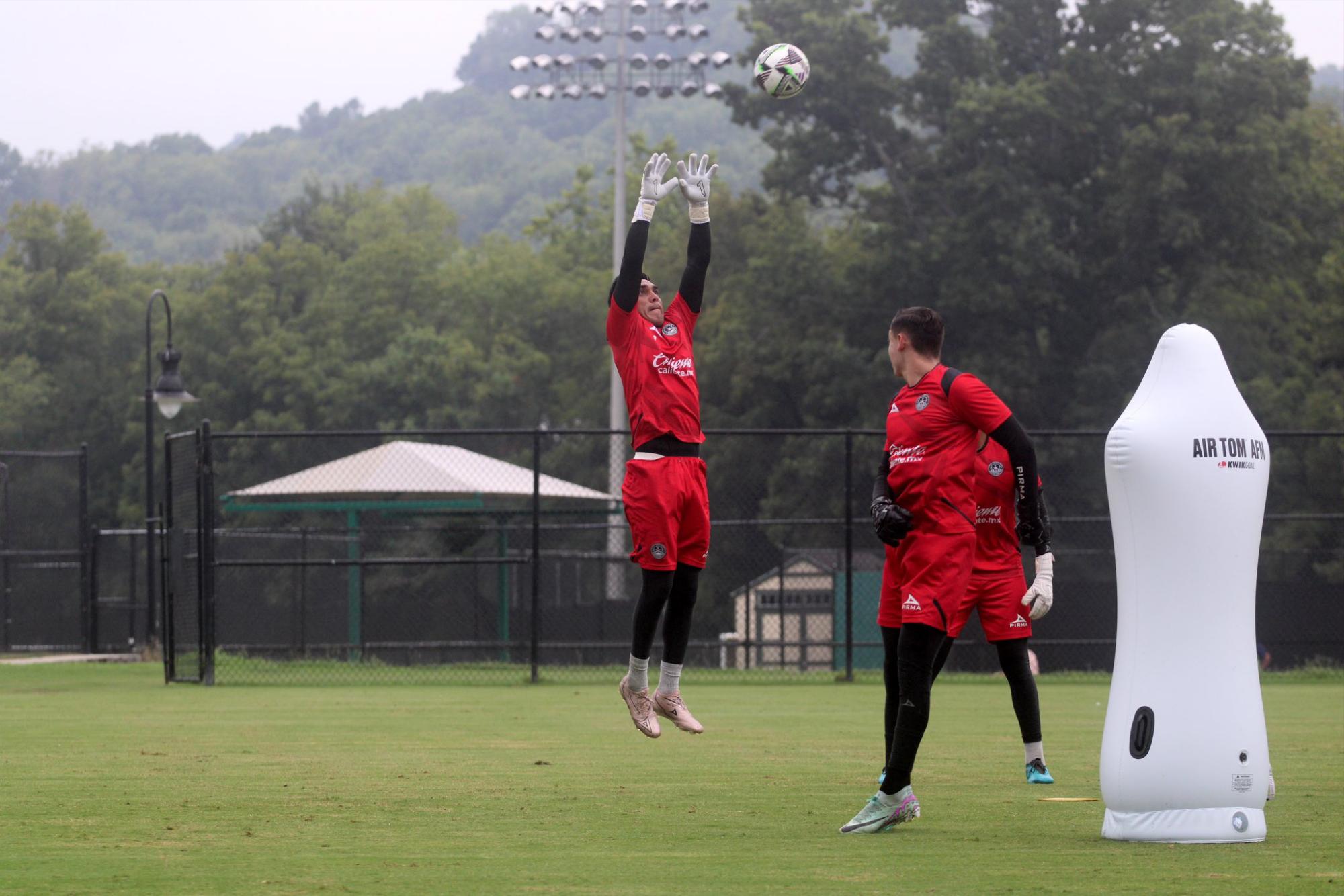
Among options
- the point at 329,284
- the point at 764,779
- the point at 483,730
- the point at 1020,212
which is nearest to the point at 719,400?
the point at 1020,212

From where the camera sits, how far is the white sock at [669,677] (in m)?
8.32

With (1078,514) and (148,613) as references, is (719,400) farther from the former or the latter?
(148,613)

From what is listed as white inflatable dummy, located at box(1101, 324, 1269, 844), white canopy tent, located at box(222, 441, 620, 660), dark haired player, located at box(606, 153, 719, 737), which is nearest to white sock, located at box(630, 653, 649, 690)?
dark haired player, located at box(606, 153, 719, 737)

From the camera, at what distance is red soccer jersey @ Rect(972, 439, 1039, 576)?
8383 millimetres

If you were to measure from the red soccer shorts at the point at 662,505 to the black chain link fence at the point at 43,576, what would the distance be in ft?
51.6

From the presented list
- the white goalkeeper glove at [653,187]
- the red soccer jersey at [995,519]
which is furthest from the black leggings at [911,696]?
the white goalkeeper glove at [653,187]

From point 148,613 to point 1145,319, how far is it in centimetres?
2392

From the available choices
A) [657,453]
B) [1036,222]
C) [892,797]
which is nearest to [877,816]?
[892,797]

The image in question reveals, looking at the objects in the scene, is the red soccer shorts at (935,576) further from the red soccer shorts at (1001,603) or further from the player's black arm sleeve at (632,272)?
the player's black arm sleeve at (632,272)

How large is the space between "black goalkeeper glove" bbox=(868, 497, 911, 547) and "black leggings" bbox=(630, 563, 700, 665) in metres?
1.82

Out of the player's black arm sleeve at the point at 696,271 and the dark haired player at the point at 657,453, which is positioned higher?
the player's black arm sleeve at the point at 696,271

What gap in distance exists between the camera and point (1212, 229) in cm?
3747

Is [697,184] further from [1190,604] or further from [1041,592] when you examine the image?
[1190,604]

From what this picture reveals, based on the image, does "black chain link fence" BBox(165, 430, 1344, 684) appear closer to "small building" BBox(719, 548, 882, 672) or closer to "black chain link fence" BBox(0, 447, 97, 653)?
"small building" BBox(719, 548, 882, 672)
